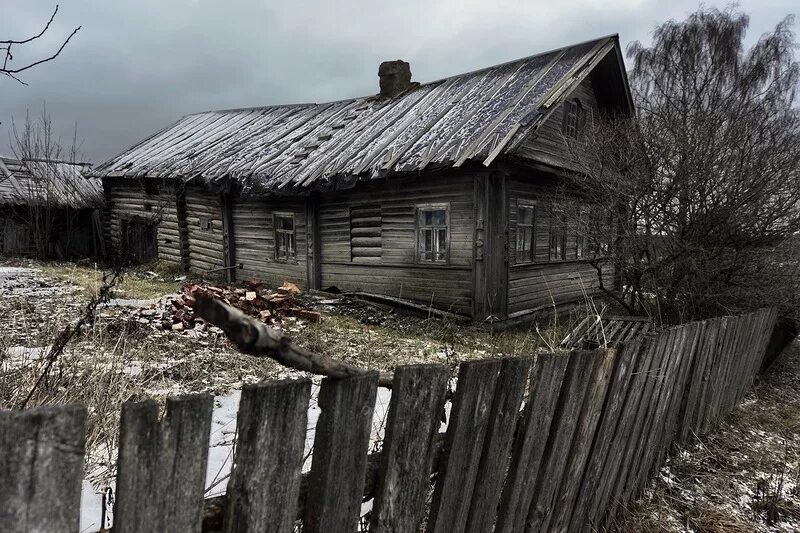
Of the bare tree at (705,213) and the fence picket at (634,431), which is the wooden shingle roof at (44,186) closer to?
the bare tree at (705,213)

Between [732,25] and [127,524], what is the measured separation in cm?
2871

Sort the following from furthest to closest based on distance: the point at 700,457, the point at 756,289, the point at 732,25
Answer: the point at 732,25
the point at 756,289
the point at 700,457

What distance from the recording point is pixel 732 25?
72.9ft

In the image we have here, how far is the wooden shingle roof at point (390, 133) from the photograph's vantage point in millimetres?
9312

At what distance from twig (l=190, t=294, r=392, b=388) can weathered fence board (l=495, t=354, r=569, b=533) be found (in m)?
1.00

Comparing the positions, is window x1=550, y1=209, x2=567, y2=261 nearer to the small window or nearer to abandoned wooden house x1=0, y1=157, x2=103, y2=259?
the small window

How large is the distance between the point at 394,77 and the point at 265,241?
6.27 m

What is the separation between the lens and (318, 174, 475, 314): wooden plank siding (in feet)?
31.3

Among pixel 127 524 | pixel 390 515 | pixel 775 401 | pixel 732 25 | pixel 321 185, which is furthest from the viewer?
pixel 732 25

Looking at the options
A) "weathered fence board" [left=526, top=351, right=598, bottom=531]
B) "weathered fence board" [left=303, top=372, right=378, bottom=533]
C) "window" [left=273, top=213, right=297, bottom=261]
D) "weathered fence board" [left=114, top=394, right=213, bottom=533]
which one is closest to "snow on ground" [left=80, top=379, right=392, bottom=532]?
"weathered fence board" [left=303, top=372, right=378, bottom=533]

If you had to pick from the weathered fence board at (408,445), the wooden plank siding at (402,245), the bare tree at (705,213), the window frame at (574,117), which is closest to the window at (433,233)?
the wooden plank siding at (402,245)

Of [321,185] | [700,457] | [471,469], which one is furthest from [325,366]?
[321,185]

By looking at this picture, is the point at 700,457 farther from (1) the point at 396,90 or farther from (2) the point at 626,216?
(1) the point at 396,90

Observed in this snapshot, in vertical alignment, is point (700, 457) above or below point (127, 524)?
below
